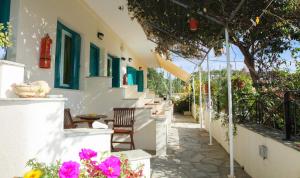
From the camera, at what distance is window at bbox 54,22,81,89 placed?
6746 millimetres

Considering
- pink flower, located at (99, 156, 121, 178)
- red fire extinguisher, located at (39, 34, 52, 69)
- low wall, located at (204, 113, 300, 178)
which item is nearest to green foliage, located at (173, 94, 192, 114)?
low wall, located at (204, 113, 300, 178)

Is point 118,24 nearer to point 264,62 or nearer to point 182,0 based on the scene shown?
point 182,0

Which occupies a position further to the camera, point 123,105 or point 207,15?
point 123,105

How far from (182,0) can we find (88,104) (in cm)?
456

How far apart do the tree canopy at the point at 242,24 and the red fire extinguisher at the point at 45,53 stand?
2647 mm

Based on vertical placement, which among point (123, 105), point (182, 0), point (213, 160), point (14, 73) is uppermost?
point (182, 0)

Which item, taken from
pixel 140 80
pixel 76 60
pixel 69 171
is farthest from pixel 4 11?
pixel 140 80

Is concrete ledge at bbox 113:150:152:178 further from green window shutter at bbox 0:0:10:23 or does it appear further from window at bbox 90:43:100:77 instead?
window at bbox 90:43:100:77

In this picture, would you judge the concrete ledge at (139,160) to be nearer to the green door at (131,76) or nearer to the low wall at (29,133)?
the low wall at (29,133)

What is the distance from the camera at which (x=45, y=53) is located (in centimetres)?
577

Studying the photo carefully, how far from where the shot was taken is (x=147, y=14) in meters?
7.36

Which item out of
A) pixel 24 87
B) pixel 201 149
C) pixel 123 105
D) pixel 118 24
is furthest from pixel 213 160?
pixel 118 24

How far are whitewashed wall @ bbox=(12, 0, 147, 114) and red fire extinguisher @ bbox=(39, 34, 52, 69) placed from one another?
0.10 m

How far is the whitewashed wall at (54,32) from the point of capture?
518 centimetres
